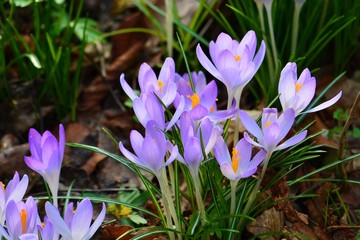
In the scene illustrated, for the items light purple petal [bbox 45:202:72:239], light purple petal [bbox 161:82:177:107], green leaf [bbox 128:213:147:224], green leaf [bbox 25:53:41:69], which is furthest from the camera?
green leaf [bbox 25:53:41:69]

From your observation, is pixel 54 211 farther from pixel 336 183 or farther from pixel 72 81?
pixel 72 81

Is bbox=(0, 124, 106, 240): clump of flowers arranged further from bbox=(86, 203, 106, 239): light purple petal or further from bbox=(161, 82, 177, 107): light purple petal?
bbox=(161, 82, 177, 107): light purple petal

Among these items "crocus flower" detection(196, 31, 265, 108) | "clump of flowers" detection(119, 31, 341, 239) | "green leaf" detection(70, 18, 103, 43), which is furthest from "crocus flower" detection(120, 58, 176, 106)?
"green leaf" detection(70, 18, 103, 43)

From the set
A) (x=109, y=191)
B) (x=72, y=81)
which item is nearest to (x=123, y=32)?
(x=72, y=81)

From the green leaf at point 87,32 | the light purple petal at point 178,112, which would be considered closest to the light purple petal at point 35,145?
the light purple petal at point 178,112

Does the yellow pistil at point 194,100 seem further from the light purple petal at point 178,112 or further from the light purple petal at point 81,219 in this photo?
the light purple petal at point 81,219

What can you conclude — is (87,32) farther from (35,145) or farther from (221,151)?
(221,151)
